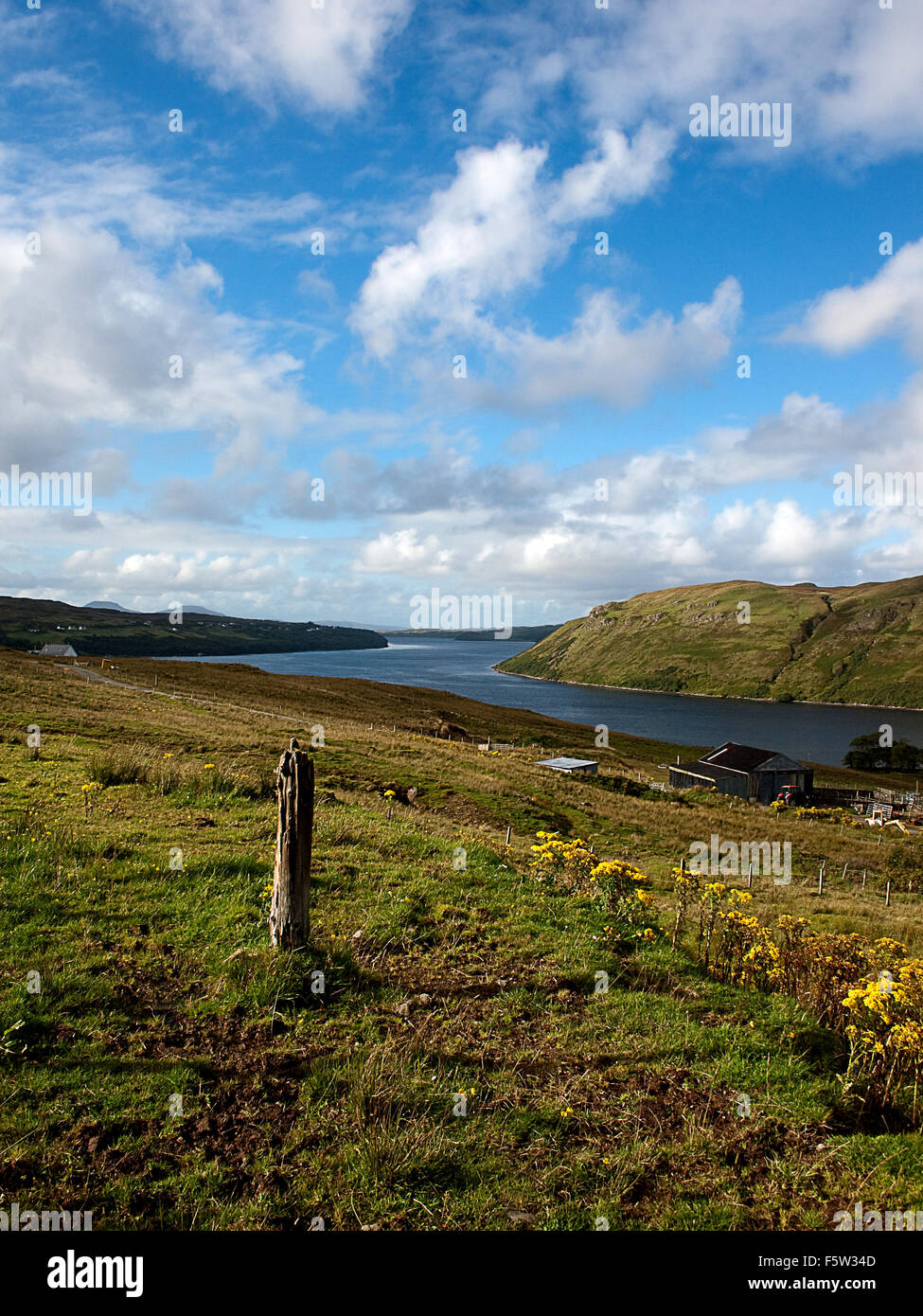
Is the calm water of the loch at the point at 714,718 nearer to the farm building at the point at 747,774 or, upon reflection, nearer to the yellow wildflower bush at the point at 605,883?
the farm building at the point at 747,774

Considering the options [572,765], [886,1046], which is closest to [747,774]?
[572,765]

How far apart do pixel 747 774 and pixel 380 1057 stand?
66.6 meters

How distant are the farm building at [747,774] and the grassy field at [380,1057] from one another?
189ft

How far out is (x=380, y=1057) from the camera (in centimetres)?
600

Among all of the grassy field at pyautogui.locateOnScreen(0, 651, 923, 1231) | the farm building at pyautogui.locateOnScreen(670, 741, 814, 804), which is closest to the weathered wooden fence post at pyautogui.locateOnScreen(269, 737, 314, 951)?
the grassy field at pyautogui.locateOnScreen(0, 651, 923, 1231)

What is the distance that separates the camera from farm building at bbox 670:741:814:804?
64.4 metres

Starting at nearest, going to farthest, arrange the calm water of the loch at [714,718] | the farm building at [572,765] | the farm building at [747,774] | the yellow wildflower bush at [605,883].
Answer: the yellow wildflower bush at [605,883] → the farm building at [572,765] → the farm building at [747,774] → the calm water of the loch at [714,718]

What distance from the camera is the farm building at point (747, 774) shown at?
6438cm

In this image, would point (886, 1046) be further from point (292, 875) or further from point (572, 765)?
point (572, 765)

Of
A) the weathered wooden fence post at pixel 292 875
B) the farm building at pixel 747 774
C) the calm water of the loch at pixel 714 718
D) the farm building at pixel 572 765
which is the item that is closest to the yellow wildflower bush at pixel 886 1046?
the weathered wooden fence post at pixel 292 875
